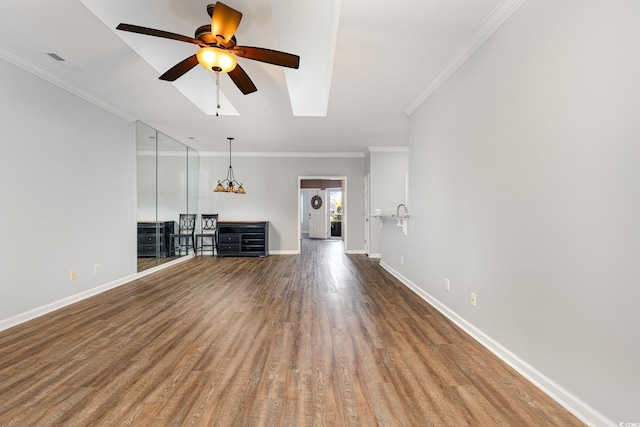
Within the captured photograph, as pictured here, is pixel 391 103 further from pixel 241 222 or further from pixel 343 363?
pixel 241 222

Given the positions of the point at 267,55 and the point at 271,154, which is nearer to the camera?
the point at 267,55

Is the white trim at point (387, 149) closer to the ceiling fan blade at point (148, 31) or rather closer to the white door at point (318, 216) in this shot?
the ceiling fan blade at point (148, 31)

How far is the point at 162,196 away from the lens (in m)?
5.50

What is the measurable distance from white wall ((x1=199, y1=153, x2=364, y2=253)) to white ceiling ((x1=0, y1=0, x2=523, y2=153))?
2.67 m

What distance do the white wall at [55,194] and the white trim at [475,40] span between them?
170 inches

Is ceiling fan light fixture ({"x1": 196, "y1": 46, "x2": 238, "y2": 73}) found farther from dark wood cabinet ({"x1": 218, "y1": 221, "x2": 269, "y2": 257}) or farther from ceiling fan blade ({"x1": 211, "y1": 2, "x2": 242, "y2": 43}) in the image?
dark wood cabinet ({"x1": 218, "y1": 221, "x2": 269, "y2": 257})

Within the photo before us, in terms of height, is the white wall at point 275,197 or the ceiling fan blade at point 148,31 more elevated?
the ceiling fan blade at point 148,31

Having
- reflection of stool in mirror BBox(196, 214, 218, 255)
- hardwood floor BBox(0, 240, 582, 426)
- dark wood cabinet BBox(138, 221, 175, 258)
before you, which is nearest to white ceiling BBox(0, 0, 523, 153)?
dark wood cabinet BBox(138, 221, 175, 258)

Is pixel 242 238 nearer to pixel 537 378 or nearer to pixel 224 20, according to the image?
pixel 224 20

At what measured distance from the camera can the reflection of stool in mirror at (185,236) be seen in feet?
20.2

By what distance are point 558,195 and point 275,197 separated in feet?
21.1

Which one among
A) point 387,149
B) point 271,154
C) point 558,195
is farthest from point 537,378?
point 271,154

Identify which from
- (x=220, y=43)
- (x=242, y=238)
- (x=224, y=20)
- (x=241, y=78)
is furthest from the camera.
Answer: (x=242, y=238)

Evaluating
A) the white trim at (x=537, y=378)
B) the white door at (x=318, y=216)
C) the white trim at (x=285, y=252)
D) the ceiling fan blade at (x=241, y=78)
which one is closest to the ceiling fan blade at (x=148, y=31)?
the ceiling fan blade at (x=241, y=78)
